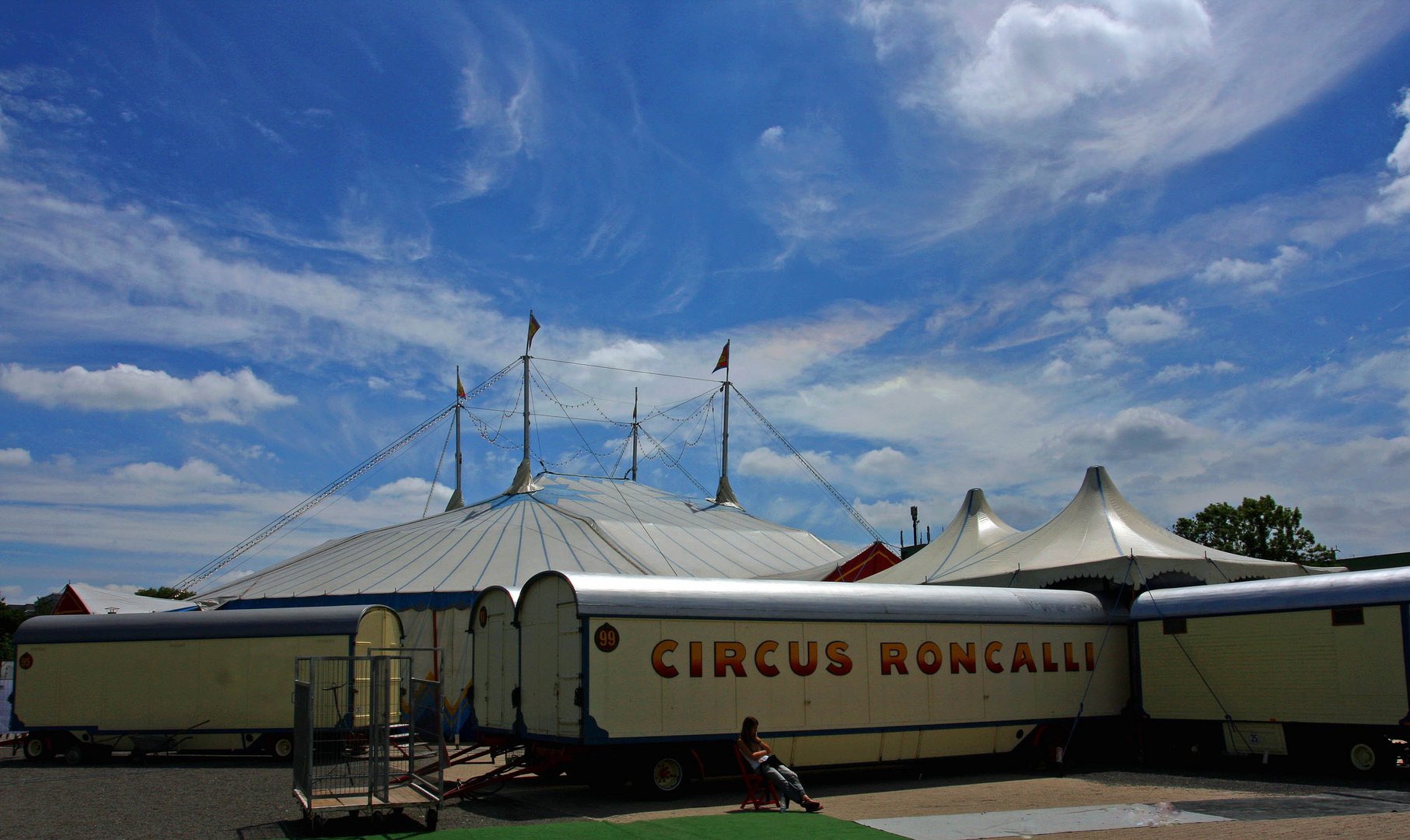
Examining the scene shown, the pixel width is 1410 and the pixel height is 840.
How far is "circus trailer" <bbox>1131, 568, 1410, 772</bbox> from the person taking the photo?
13141 mm

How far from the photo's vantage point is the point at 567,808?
11.4 metres

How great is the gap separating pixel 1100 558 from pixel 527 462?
1763cm

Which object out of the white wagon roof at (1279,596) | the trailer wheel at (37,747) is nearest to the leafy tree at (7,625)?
the trailer wheel at (37,747)

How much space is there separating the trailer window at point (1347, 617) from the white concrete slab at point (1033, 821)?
14.6ft

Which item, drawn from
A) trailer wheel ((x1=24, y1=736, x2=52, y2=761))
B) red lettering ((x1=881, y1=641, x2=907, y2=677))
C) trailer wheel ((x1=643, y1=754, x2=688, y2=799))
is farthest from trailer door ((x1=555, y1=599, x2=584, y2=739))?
trailer wheel ((x1=24, y1=736, x2=52, y2=761))

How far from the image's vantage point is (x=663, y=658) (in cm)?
1240

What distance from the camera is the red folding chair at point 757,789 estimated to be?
11.2m

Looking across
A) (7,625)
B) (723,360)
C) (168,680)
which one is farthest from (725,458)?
(7,625)

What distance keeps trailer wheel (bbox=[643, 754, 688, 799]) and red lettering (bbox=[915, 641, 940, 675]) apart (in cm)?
381

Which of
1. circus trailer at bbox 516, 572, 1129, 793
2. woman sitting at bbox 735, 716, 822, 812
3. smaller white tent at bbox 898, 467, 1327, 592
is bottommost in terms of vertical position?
woman sitting at bbox 735, 716, 822, 812

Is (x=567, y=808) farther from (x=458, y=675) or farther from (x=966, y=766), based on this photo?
(x=458, y=675)

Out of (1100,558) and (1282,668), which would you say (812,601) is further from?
(1100,558)

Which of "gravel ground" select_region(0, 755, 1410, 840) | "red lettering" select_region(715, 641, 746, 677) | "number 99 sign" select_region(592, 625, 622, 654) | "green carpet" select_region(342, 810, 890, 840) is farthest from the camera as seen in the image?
"red lettering" select_region(715, 641, 746, 677)

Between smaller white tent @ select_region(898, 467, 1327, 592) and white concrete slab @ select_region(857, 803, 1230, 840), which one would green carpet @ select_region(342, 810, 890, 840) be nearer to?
white concrete slab @ select_region(857, 803, 1230, 840)
